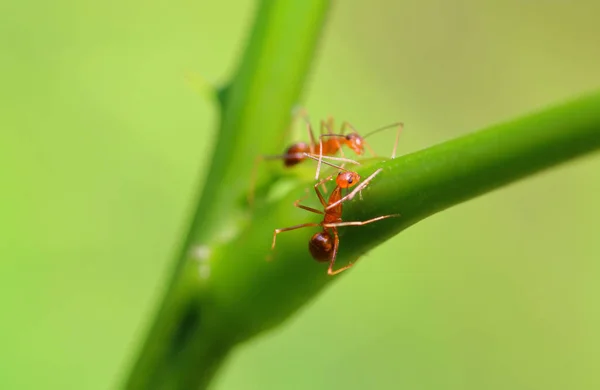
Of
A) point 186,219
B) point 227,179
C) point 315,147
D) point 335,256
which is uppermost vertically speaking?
point 186,219

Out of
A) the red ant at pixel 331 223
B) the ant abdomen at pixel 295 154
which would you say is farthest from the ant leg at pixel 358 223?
the ant abdomen at pixel 295 154

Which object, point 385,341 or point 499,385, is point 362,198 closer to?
point 385,341

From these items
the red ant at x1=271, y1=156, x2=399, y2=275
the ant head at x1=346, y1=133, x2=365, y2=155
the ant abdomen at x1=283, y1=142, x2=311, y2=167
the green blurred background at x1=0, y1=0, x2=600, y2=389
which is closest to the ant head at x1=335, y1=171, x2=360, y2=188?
the red ant at x1=271, y1=156, x2=399, y2=275

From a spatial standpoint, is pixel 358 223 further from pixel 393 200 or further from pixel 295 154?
pixel 295 154

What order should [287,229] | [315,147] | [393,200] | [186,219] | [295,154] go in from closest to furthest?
[393,200]
[287,229]
[295,154]
[315,147]
[186,219]

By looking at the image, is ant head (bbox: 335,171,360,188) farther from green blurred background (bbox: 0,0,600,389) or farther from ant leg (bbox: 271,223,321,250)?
green blurred background (bbox: 0,0,600,389)

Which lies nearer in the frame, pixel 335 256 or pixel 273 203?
pixel 335 256

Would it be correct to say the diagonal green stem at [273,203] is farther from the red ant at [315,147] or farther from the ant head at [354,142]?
the ant head at [354,142]

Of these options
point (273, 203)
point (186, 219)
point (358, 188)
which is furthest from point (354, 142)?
point (186, 219)
